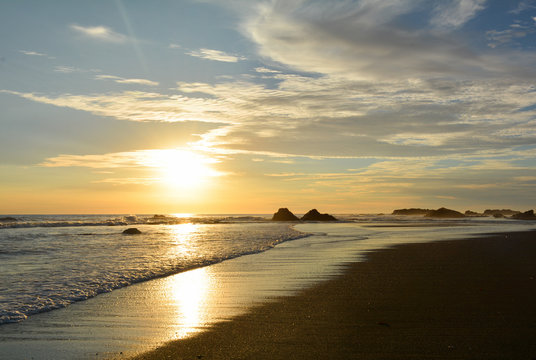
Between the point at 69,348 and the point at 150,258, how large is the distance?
13.7m

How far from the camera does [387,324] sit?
25.8 ft

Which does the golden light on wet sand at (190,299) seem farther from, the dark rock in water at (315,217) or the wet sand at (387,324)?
the dark rock in water at (315,217)

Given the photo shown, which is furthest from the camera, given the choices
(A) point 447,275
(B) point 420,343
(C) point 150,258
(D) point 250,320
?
(C) point 150,258

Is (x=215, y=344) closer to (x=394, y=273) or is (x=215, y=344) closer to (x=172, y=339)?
(x=172, y=339)

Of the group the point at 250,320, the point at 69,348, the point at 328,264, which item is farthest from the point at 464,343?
the point at 328,264

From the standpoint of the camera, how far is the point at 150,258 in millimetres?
20250

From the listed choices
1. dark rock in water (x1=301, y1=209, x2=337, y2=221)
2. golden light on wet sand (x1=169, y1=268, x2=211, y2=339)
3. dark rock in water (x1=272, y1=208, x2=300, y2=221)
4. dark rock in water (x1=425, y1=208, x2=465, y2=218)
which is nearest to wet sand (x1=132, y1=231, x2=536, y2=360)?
golden light on wet sand (x1=169, y1=268, x2=211, y2=339)

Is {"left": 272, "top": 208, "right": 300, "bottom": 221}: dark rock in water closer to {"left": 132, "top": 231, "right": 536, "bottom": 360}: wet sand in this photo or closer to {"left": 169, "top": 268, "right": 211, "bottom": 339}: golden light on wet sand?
{"left": 169, "top": 268, "right": 211, "bottom": 339}: golden light on wet sand

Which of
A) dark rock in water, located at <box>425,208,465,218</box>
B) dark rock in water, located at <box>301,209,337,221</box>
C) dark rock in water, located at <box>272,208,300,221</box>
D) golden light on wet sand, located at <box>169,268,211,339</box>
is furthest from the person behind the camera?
dark rock in water, located at <box>425,208,465,218</box>

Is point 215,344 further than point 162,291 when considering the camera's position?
No

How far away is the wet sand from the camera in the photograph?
6.33 meters

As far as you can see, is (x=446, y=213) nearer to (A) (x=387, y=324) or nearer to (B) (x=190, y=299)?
(B) (x=190, y=299)

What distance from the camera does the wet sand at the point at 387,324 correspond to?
20.8 ft

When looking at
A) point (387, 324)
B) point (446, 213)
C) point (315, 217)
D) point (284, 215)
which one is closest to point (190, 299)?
point (387, 324)
